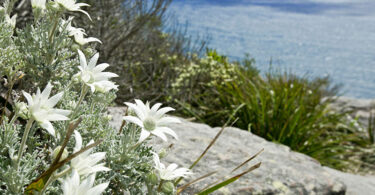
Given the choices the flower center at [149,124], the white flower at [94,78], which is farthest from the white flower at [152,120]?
the white flower at [94,78]

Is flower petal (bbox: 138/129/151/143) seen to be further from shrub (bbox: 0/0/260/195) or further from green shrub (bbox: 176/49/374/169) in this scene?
green shrub (bbox: 176/49/374/169)

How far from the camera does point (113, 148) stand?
1168 mm

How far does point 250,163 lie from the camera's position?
2645 millimetres

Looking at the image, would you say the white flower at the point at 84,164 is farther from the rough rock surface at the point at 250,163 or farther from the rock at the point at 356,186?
the rock at the point at 356,186

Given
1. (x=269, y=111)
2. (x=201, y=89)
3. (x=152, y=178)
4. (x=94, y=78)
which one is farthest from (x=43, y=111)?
(x=201, y=89)

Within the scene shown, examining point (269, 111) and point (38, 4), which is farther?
point (269, 111)

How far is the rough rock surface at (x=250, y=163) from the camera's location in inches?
92.0

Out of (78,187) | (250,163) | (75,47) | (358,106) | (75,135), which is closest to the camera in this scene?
(78,187)

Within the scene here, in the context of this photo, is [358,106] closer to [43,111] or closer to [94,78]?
[94,78]

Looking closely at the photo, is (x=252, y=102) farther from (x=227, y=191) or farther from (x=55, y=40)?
(x=55, y=40)

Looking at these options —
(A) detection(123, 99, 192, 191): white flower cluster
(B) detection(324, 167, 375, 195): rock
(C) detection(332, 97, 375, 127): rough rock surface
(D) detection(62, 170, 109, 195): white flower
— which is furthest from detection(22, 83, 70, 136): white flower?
(C) detection(332, 97, 375, 127): rough rock surface

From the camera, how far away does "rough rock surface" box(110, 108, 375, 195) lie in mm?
2338

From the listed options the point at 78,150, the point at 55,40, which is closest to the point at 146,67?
the point at 55,40

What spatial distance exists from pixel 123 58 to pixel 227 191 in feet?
9.87
